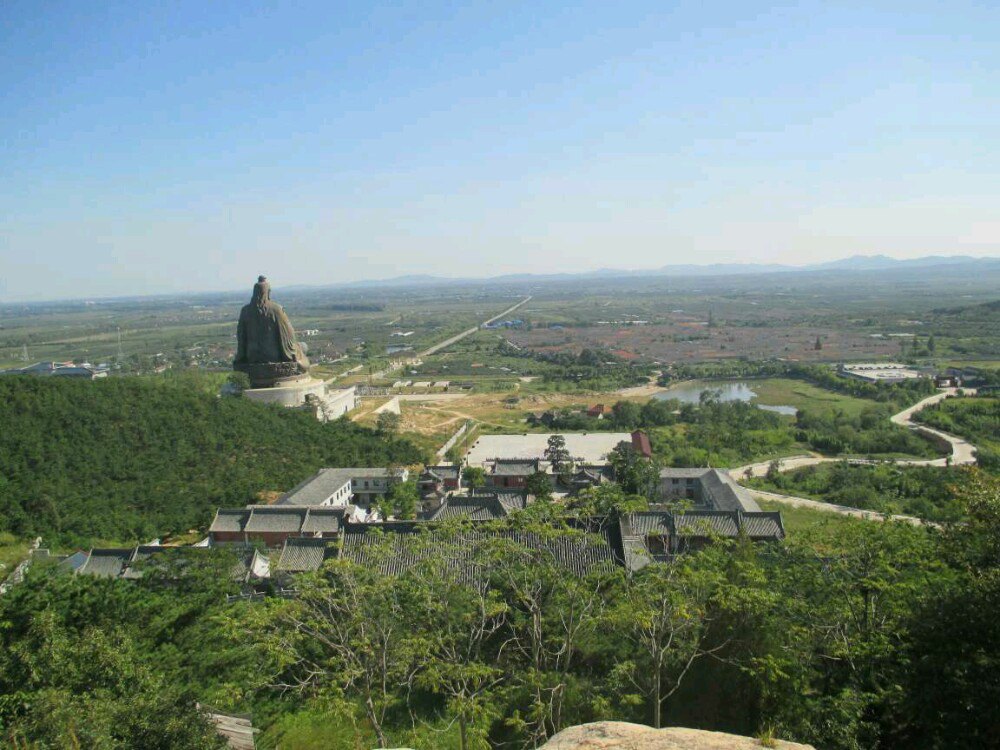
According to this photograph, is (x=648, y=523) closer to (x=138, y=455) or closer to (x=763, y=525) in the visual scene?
(x=763, y=525)

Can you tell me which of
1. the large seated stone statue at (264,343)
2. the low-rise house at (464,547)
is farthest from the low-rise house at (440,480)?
the large seated stone statue at (264,343)

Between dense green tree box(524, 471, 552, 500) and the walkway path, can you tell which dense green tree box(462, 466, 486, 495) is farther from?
the walkway path

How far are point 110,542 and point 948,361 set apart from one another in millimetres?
56202

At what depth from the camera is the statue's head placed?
94.1ft

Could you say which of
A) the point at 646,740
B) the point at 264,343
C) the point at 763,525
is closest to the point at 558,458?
the point at 763,525

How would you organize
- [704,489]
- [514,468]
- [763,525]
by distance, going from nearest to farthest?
[763,525], [704,489], [514,468]

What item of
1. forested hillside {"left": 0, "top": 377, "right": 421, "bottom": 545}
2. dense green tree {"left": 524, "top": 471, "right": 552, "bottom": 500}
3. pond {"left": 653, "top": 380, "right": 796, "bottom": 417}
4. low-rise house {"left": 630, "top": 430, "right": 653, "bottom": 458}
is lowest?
pond {"left": 653, "top": 380, "right": 796, "bottom": 417}

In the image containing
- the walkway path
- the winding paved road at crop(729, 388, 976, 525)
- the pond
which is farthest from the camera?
the pond

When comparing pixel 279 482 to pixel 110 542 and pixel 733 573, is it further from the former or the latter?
pixel 733 573

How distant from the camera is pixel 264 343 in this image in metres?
29.2

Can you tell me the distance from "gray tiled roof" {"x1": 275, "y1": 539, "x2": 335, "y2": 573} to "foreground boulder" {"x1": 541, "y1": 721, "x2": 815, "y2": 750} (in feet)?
30.2

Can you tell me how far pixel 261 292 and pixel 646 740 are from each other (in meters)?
27.2

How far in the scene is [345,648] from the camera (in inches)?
264

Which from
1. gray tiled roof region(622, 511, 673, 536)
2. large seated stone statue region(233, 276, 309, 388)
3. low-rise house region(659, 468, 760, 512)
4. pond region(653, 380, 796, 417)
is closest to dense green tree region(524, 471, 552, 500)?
low-rise house region(659, 468, 760, 512)
